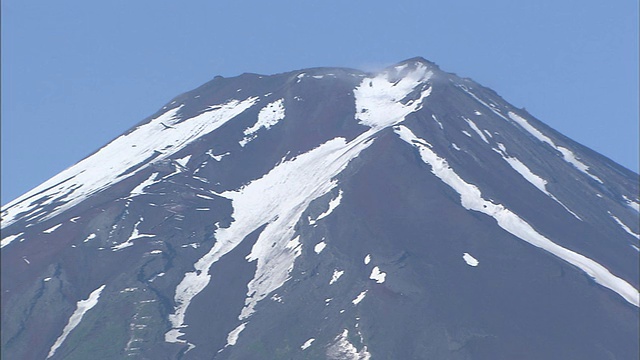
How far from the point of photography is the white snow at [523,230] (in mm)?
179250

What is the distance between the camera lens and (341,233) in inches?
7170

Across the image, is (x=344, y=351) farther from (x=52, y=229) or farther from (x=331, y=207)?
(x=52, y=229)


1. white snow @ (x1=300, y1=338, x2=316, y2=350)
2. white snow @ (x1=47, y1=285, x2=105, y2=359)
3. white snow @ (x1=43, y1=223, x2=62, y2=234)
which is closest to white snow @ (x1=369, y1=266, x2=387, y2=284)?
white snow @ (x1=300, y1=338, x2=316, y2=350)

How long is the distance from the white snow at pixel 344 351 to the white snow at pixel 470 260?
22217 millimetres

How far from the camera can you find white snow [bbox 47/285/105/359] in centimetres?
16888

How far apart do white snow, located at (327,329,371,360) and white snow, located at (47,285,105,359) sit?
31450 millimetres

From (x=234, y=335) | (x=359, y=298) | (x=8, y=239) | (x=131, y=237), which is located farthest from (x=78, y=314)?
(x=359, y=298)

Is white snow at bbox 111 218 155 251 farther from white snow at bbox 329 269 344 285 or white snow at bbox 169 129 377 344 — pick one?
white snow at bbox 329 269 344 285

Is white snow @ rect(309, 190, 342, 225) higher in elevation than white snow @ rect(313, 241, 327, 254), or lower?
higher

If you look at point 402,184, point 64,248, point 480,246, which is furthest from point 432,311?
point 64,248

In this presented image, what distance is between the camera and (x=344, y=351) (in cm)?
15738

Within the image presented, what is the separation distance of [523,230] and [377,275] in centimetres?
2543

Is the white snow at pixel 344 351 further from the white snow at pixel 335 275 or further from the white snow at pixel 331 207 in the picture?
the white snow at pixel 331 207

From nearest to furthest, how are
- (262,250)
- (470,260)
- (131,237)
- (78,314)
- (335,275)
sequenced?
(335,275), (78,314), (470,260), (262,250), (131,237)
